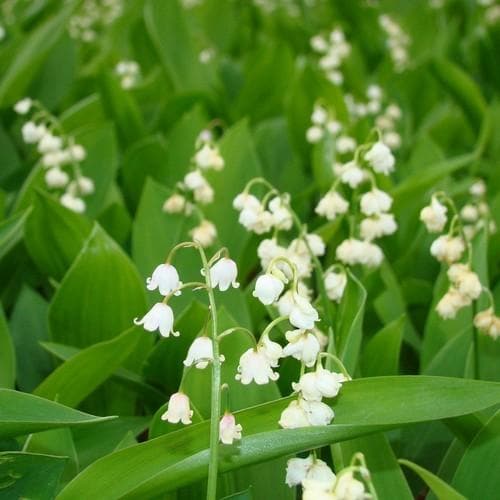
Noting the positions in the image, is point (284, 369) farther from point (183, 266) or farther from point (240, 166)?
point (240, 166)

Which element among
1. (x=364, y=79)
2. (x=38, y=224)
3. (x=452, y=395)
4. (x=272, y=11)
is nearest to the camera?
(x=452, y=395)

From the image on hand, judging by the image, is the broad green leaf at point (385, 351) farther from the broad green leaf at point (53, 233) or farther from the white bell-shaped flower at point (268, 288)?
the broad green leaf at point (53, 233)

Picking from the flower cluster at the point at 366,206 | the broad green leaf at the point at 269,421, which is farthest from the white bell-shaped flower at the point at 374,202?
the broad green leaf at the point at 269,421

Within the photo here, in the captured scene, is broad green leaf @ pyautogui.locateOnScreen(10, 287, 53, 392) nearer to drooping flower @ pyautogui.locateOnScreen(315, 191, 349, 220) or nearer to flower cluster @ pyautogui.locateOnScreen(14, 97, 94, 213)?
flower cluster @ pyautogui.locateOnScreen(14, 97, 94, 213)

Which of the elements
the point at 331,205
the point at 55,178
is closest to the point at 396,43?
the point at 55,178

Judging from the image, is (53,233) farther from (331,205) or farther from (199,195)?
(331,205)

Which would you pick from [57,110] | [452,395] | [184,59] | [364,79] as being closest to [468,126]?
[364,79]
